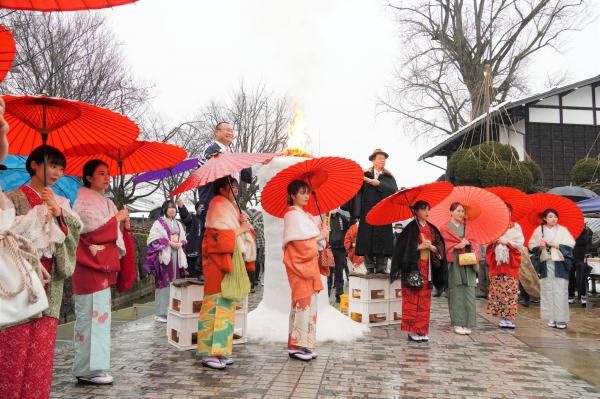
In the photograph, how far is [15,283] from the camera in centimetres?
259

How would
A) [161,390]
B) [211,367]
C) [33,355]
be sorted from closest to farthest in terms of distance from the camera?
[33,355]
[161,390]
[211,367]

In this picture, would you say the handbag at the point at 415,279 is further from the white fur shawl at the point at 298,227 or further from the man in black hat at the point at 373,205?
the white fur shawl at the point at 298,227

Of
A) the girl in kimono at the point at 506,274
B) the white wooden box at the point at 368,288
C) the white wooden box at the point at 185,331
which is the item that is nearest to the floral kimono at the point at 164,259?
the white wooden box at the point at 185,331

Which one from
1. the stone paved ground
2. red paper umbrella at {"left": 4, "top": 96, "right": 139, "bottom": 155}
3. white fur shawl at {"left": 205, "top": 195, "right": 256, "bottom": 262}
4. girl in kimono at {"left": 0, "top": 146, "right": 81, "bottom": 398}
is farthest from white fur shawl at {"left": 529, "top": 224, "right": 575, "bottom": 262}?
girl in kimono at {"left": 0, "top": 146, "right": 81, "bottom": 398}

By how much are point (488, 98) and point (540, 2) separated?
19.8 metres

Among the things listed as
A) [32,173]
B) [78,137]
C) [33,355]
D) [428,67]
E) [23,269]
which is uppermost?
[428,67]

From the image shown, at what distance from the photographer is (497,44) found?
77.3 feet

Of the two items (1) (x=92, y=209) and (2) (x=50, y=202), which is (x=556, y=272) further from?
(2) (x=50, y=202)

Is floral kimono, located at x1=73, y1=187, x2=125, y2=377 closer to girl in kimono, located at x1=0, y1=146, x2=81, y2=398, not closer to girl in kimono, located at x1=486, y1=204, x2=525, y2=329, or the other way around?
girl in kimono, located at x1=0, y1=146, x2=81, y2=398

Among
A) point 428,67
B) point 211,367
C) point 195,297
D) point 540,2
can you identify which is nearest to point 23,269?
point 211,367

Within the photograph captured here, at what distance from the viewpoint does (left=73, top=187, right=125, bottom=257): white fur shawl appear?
14.3ft

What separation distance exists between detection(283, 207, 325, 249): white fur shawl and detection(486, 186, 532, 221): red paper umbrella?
4.10 m

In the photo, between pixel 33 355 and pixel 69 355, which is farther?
pixel 69 355

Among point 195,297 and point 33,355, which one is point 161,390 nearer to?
point 33,355
